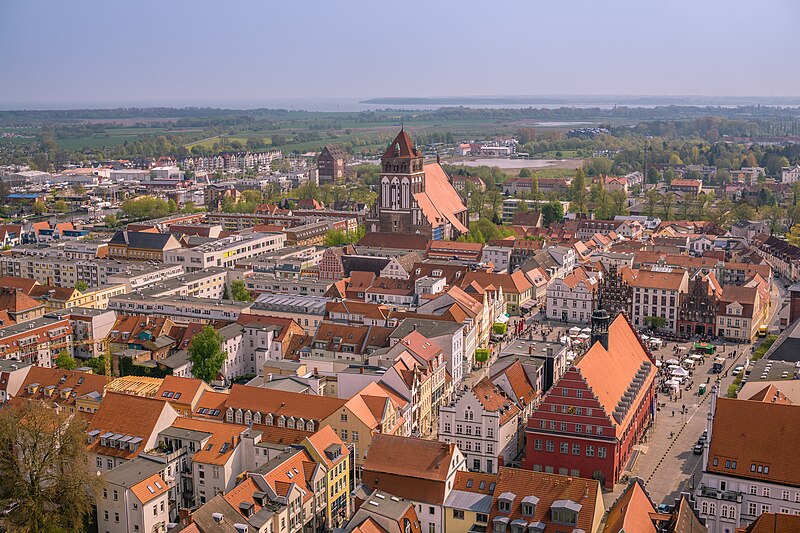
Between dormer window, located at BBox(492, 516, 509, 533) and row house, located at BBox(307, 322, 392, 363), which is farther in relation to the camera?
row house, located at BBox(307, 322, 392, 363)

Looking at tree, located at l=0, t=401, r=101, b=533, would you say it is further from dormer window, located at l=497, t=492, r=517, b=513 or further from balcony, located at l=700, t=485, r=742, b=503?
balcony, located at l=700, t=485, r=742, b=503

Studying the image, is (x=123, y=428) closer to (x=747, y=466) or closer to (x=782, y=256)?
(x=747, y=466)

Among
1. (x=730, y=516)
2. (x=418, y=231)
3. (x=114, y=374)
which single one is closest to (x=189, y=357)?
(x=114, y=374)

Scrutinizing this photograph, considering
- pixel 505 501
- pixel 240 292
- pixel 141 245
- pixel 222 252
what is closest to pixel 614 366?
pixel 505 501

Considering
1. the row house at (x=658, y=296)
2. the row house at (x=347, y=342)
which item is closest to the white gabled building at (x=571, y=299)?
the row house at (x=658, y=296)

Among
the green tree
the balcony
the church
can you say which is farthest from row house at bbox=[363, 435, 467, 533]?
the church

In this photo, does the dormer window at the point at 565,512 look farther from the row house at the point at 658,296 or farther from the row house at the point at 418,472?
the row house at the point at 658,296
